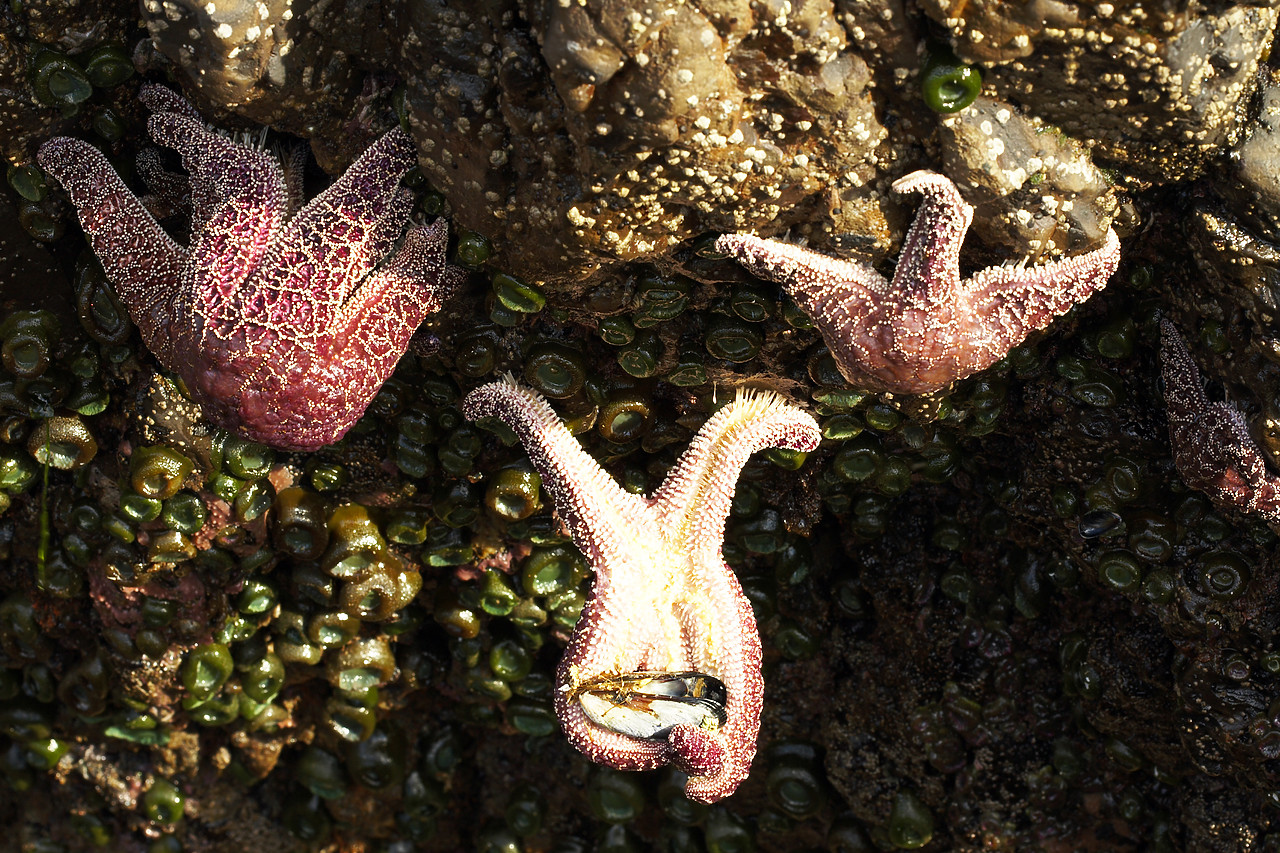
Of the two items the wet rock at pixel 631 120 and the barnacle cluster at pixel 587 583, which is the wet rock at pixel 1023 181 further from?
the barnacle cluster at pixel 587 583

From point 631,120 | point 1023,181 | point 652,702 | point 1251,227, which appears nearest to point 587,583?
point 652,702

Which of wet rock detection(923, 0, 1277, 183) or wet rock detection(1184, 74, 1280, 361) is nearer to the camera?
wet rock detection(923, 0, 1277, 183)

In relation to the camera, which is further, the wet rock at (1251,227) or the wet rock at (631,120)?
the wet rock at (1251,227)

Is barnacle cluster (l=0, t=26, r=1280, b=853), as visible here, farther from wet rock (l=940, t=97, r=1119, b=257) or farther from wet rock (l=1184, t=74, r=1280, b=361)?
wet rock (l=940, t=97, r=1119, b=257)

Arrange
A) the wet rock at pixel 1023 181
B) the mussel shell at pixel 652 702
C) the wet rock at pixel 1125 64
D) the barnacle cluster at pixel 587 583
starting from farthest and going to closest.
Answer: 1. the barnacle cluster at pixel 587 583
2. the mussel shell at pixel 652 702
3. the wet rock at pixel 1023 181
4. the wet rock at pixel 1125 64

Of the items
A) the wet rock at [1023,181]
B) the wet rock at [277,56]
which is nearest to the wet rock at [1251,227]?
the wet rock at [1023,181]

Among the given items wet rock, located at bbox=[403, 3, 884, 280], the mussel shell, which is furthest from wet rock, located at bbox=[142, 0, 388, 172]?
the mussel shell

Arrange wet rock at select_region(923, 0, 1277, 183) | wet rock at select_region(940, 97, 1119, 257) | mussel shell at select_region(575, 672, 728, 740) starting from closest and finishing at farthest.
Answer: wet rock at select_region(923, 0, 1277, 183)
wet rock at select_region(940, 97, 1119, 257)
mussel shell at select_region(575, 672, 728, 740)

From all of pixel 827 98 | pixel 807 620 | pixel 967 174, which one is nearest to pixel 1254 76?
pixel 967 174

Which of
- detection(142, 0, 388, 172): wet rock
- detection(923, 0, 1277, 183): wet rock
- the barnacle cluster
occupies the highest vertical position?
detection(923, 0, 1277, 183): wet rock
